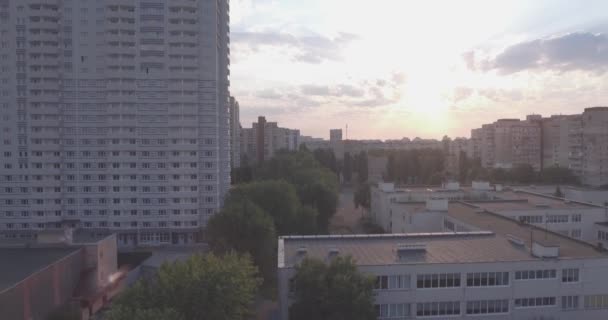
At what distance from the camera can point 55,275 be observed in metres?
21.5

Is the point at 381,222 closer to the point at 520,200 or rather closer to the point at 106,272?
the point at 520,200

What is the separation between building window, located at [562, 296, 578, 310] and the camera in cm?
1803

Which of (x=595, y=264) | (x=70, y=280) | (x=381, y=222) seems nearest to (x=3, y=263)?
(x=70, y=280)

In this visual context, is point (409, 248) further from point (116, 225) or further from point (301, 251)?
point (116, 225)

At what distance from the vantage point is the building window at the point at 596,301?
1812 centimetres

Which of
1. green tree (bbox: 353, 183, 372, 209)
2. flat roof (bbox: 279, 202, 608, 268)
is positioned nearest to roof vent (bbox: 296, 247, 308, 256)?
flat roof (bbox: 279, 202, 608, 268)

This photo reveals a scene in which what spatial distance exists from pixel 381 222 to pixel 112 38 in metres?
27.2

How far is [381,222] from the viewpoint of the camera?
4166 centimetres

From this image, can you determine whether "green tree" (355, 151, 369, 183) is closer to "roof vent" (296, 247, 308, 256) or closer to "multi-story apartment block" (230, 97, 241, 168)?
"multi-story apartment block" (230, 97, 241, 168)

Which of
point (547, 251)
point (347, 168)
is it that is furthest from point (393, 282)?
point (347, 168)

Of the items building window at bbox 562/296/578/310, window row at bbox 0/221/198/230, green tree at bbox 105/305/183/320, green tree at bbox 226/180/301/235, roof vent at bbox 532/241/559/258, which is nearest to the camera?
green tree at bbox 105/305/183/320

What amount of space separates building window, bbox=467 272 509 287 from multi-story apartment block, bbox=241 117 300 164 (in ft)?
251

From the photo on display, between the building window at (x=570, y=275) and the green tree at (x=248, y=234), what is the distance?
15.0 m

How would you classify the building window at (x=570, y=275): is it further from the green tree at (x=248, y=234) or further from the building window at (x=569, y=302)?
the green tree at (x=248, y=234)
